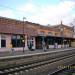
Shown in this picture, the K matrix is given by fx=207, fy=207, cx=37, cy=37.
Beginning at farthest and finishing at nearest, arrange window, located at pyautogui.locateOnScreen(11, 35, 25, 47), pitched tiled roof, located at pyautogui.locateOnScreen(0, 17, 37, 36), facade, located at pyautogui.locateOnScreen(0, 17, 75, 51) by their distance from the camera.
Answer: window, located at pyautogui.locateOnScreen(11, 35, 25, 47) < facade, located at pyautogui.locateOnScreen(0, 17, 75, 51) < pitched tiled roof, located at pyautogui.locateOnScreen(0, 17, 37, 36)

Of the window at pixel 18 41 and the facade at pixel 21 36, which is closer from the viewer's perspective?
the facade at pixel 21 36

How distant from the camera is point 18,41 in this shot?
38938 mm

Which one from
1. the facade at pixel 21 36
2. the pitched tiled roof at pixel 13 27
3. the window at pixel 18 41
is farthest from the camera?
the window at pixel 18 41

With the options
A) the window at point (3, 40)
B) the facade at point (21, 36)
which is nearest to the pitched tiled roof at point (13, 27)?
the facade at point (21, 36)

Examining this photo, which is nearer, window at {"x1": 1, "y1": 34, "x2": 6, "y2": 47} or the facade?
window at {"x1": 1, "y1": 34, "x2": 6, "y2": 47}

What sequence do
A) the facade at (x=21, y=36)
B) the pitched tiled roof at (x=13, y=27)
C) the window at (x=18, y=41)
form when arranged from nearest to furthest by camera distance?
the pitched tiled roof at (x=13, y=27)
the facade at (x=21, y=36)
the window at (x=18, y=41)

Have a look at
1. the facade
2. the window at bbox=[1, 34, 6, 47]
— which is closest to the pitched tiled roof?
the facade

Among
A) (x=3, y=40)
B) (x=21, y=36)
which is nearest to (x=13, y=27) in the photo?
(x=21, y=36)

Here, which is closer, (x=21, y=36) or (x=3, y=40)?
(x=3, y=40)

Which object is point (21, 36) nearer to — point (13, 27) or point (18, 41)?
point (18, 41)

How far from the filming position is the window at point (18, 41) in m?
37.8

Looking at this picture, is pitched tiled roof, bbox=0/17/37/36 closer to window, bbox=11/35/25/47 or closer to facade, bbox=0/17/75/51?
facade, bbox=0/17/75/51

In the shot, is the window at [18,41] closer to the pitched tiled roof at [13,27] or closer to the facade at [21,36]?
the facade at [21,36]

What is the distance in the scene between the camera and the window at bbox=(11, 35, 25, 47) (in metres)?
37.8
